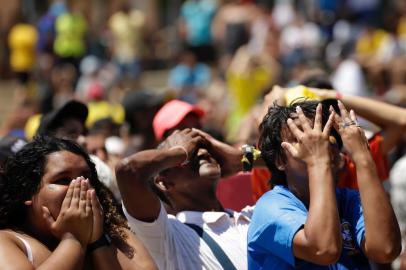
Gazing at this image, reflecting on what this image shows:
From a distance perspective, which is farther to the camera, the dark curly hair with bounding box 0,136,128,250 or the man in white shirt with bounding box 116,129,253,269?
the man in white shirt with bounding box 116,129,253,269

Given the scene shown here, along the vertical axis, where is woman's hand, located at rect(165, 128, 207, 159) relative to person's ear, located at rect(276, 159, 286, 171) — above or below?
below

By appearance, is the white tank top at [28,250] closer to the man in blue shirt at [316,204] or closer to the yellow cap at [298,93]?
the man in blue shirt at [316,204]

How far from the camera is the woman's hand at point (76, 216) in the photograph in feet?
13.1

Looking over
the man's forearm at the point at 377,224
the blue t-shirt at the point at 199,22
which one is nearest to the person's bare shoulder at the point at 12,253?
the man's forearm at the point at 377,224

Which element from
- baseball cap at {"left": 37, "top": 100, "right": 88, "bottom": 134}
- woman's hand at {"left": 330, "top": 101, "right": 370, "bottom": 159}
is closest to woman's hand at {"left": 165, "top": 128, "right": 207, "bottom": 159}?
woman's hand at {"left": 330, "top": 101, "right": 370, "bottom": 159}

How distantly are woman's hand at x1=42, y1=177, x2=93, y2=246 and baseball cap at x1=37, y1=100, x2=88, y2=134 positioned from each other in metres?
2.37

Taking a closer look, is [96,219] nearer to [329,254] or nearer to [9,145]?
[329,254]

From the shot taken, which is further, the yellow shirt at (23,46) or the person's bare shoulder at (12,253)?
the yellow shirt at (23,46)

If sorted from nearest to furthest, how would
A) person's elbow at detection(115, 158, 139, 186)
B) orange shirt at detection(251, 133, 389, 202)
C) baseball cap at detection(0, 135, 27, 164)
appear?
person's elbow at detection(115, 158, 139, 186), orange shirt at detection(251, 133, 389, 202), baseball cap at detection(0, 135, 27, 164)

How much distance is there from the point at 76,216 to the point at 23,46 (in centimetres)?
1675

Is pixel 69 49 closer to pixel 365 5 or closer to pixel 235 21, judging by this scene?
pixel 235 21

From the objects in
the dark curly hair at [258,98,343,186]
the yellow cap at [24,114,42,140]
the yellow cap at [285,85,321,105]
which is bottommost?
the yellow cap at [24,114,42,140]

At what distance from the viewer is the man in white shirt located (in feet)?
14.2

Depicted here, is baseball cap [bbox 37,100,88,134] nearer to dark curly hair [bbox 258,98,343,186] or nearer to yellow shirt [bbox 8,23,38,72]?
dark curly hair [bbox 258,98,343,186]
